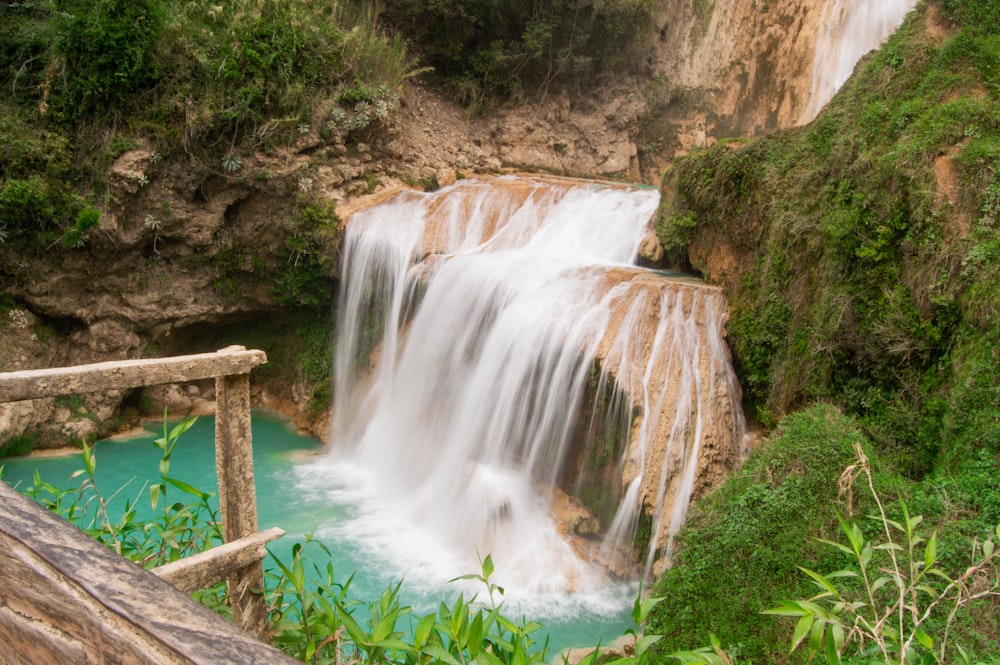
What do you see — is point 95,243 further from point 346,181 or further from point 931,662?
point 931,662

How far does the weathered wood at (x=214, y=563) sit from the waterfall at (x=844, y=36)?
12640 mm

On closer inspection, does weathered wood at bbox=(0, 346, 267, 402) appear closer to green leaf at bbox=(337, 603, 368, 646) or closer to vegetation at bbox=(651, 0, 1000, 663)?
green leaf at bbox=(337, 603, 368, 646)

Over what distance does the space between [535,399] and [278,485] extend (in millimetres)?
A: 4070

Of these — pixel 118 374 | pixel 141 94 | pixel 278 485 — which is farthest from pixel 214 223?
pixel 118 374

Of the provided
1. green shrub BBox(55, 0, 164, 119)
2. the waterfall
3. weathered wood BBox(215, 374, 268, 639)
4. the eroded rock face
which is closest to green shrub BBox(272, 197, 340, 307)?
the eroded rock face

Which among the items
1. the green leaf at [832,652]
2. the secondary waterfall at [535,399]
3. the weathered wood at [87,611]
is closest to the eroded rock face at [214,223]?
the secondary waterfall at [535,399]

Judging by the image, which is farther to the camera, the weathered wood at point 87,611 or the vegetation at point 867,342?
the vegetation at point 867,342

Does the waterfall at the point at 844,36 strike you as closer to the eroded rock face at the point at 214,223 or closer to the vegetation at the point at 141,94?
the eroded rock face at the point at 214,223

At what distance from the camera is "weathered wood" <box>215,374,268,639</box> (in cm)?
276

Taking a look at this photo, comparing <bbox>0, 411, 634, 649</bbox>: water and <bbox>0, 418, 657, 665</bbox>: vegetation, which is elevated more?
<bbox>0, 418, 657, 665</bbox>: vegetation

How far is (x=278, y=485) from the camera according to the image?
Result: 30.5 feet

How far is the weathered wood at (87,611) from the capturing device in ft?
3.65

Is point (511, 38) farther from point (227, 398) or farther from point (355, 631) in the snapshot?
point (355, 631)

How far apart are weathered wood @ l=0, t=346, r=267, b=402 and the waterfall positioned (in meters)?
12.5
